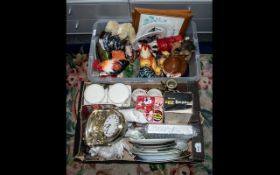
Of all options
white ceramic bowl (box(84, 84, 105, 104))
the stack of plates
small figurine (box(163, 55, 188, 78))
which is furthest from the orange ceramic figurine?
the stack of plates

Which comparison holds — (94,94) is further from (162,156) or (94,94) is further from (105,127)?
(162,156)

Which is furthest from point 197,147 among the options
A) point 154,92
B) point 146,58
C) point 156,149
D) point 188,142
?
point 146,58

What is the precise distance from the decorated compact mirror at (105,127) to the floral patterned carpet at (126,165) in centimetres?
24

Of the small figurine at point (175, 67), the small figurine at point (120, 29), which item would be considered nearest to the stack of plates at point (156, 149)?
the small figurine at point (175, 67)

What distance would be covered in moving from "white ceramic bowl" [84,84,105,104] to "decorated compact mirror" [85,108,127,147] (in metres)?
0.07

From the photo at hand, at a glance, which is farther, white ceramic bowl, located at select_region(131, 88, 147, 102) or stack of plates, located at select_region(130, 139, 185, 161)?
white ceramic bowl, located at select_region(131, 88, 147, 102)

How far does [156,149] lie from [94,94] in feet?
1.04

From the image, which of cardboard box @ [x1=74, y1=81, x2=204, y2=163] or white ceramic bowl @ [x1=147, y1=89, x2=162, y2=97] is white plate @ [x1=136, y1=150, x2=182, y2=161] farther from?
white ceramic bowl @ [x1=147, y1=89, x2=162, y2=97]

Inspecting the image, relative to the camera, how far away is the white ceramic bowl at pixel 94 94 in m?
1.20

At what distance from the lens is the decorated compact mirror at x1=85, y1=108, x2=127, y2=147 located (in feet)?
3.60

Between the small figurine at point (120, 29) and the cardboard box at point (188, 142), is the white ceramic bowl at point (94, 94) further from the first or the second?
the small figurine at point (120, 29)
